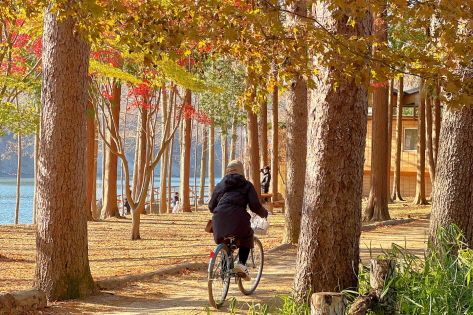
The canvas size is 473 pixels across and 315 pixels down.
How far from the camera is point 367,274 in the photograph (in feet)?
29.6

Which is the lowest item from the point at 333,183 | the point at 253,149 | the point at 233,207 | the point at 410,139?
the point at 233,207

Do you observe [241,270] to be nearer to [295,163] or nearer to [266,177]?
[295,163]

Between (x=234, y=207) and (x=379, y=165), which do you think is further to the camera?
(x=379, y=165)

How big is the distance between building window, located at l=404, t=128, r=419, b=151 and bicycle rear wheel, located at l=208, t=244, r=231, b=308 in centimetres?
4283

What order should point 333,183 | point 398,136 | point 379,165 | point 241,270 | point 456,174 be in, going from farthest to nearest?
point 398,136, point 379,165, point 456,174, point 241,270, point 333,183

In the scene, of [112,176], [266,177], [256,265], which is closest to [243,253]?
[256,265]

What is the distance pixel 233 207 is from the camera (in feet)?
32.1

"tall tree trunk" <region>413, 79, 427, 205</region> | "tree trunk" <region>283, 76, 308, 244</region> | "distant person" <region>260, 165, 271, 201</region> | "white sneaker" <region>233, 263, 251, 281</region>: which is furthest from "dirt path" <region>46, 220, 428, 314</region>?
"tall tree trunk" <region>413, 79, 427, 205</region>

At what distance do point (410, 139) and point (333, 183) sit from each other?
4380 cm

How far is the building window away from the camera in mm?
51375

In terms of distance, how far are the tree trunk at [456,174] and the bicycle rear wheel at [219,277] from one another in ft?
10.3

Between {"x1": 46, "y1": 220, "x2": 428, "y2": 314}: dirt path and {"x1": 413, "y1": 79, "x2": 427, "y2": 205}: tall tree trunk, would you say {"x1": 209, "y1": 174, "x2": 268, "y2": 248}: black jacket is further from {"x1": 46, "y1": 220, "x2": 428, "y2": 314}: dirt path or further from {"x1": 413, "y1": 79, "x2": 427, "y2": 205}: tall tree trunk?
{"x1": 413, "y1": 79, "x2": 427, "y2": 205}: tall tree trunk

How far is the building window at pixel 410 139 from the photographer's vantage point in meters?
51.4

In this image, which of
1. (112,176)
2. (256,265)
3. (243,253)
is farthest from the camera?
(112,176)
